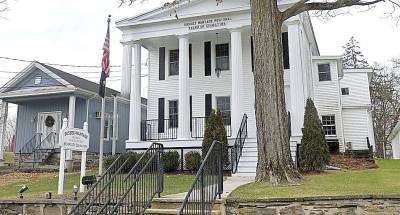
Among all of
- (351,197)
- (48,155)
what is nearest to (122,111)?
(48,155)

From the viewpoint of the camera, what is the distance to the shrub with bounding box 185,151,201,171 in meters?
14.4

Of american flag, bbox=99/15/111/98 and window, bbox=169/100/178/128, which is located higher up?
american flag, bbox=99/15/111/98

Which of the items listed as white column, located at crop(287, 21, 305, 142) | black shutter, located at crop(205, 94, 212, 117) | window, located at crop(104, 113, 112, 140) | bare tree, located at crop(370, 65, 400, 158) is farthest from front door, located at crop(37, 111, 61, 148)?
bare tree, located at crop(370, 65, 400, 158)

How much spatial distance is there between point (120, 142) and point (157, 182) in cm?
1638

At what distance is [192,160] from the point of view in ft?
47.3

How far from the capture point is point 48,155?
19.8m

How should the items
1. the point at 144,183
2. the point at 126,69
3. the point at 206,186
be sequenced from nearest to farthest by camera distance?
the point at 206,186 → the point at 144,183 → the point at 126,69

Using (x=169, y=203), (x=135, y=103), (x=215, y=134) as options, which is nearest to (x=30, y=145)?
(x=135, y=103)

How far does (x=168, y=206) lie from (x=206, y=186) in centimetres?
97

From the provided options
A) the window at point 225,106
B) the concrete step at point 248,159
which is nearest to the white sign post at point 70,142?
the concrete step at point 248,159

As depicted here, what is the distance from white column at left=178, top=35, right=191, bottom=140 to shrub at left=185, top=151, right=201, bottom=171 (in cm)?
130

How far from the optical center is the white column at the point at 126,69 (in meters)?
16.8

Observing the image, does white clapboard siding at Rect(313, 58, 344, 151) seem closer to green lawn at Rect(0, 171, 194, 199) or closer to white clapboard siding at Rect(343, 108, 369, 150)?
white clapboard siding at Rect(343, 108, 369, 150)

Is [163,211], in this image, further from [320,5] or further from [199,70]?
[199,70]
